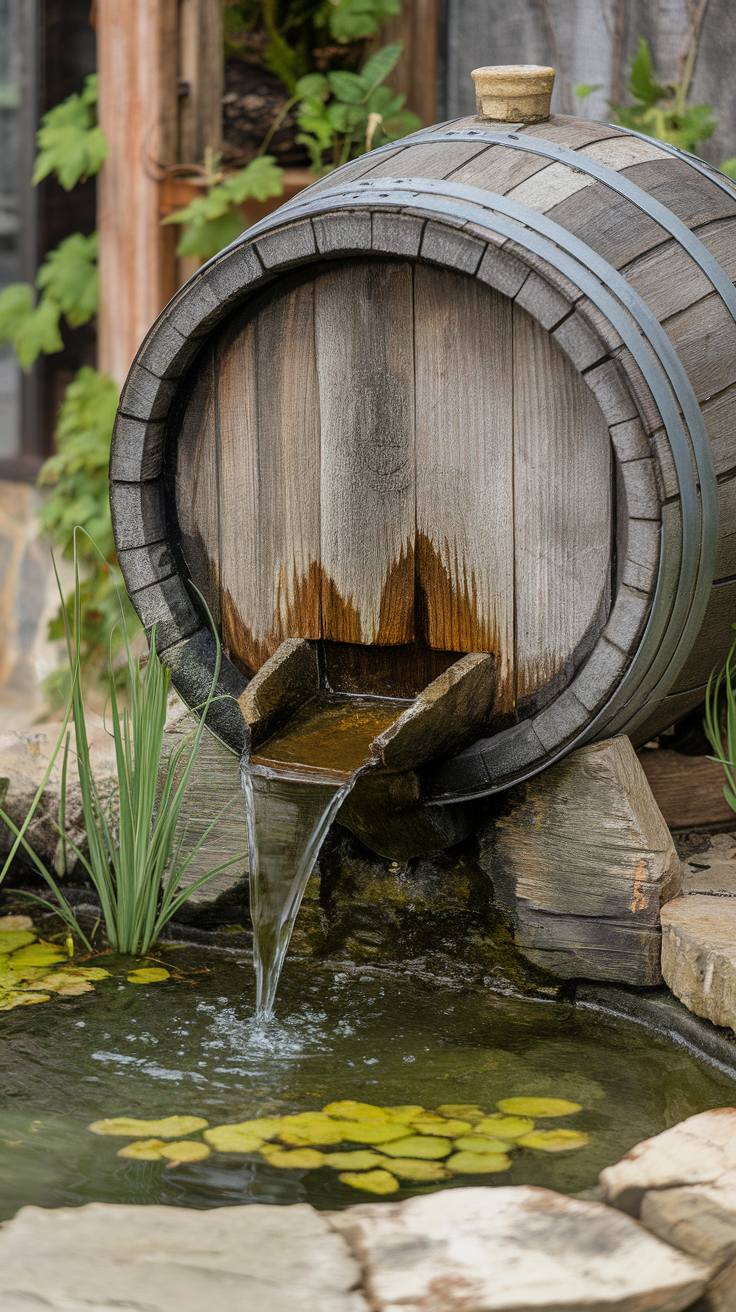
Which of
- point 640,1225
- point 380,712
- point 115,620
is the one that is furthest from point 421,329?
point 115,620

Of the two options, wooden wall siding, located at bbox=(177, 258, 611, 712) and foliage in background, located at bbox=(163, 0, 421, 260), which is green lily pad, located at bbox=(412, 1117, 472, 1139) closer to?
wooden wall siding, located at bbox=(177, 258, 611, 712)

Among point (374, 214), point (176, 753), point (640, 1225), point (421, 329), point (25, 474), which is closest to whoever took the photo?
point (640, 1225)

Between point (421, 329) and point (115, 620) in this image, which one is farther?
point (115, 620)

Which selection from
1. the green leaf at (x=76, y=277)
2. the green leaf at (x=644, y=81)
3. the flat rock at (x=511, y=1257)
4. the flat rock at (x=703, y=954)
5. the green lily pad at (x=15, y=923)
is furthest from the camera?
the green leaf at (x=76, y=277)

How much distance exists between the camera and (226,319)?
2318 millimetres

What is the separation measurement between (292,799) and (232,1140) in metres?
0.58

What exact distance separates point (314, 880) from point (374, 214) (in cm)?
111

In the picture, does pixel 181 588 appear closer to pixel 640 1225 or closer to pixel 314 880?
pixel 314 880

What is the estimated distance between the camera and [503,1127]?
1817 millimetres

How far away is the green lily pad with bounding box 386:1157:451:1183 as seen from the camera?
67.1 inches

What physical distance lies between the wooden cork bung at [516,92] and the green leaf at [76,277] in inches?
81.4

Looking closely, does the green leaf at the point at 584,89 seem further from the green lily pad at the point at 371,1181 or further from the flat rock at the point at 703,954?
the green lily pad at the point at 371,1181

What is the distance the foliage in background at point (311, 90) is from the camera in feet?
11.3

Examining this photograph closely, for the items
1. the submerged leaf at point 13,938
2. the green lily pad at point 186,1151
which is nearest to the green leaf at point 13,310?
the submerged leaf at point 13,938
